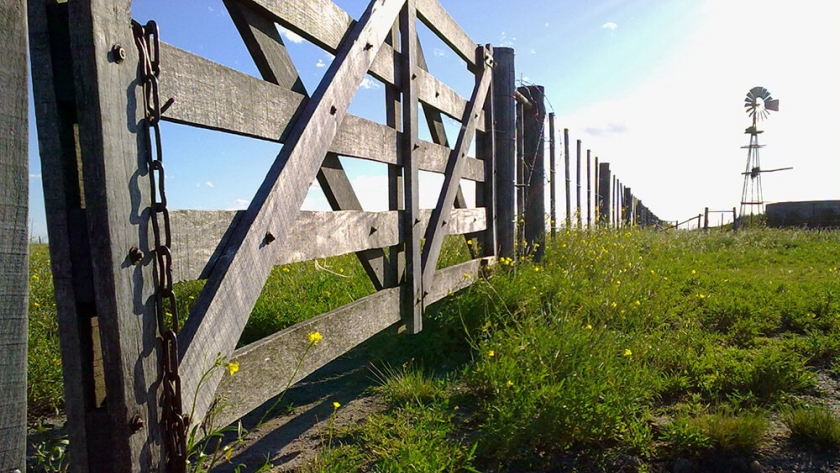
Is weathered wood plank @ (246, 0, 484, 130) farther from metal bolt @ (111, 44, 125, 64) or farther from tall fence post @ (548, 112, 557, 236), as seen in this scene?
tall fence post @ (548, 112, 557, 236)

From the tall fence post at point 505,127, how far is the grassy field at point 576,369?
2.39ft

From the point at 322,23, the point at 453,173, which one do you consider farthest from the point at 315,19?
the point at 453,173

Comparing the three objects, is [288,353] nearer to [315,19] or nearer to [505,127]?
[315,19]

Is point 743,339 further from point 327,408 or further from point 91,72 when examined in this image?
point 91,72

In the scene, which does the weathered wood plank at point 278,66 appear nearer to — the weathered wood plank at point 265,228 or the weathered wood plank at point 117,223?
the weathered wood plank at point 265,228

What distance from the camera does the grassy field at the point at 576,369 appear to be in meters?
2.77

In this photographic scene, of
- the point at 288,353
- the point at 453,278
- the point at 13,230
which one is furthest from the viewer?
the point at 453,278

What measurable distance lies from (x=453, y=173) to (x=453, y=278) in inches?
33.2

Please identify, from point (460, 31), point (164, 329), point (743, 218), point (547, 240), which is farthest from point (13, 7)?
point (743, 218)

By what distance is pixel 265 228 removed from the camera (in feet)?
6.93

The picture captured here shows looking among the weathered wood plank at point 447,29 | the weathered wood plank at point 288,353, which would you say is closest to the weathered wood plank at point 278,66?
the weathered wood plank at point 288,353

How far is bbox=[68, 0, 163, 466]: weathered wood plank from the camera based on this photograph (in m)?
1.42

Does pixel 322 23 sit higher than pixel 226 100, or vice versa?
pixel 322 23

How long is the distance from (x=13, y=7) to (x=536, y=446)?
Answer: 268 cm
